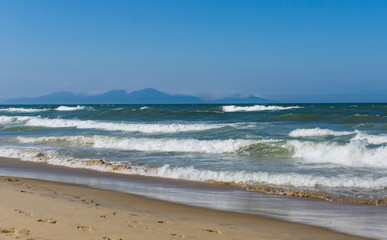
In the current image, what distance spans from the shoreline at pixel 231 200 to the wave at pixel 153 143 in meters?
4.90

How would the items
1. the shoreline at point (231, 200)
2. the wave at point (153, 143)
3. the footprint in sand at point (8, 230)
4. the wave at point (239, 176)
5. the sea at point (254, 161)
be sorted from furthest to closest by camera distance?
the wave at point (153, 143) < the wave at point (239, 176) < the sea at point (254, 161) < the shoreline at point (231, 200) < the footprint in sand at point (8, 230)

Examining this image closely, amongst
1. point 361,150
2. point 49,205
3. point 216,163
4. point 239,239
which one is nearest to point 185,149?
point 216,163

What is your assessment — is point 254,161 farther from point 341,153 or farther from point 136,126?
point 136,126

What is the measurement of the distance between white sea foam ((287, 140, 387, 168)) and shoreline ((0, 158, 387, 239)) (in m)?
4.69

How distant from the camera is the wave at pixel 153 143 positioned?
14219 mm

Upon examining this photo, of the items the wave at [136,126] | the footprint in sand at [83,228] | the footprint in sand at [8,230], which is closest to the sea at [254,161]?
the wave at [136,126]

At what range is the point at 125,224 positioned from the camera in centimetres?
485

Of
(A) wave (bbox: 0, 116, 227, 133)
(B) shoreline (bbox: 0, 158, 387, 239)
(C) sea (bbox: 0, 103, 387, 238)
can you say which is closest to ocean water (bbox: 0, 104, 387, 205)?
(C) sea (bbox: 0, 103, 387, 238)

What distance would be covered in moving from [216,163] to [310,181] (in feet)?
11.7

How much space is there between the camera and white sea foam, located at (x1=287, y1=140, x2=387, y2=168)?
10891mm

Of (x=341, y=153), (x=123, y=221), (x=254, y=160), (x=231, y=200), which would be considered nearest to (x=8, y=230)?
(x=123, y=221)

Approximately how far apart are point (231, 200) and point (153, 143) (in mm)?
9004

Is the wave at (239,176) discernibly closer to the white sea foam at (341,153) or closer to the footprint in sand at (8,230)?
the white sea foam at (341,153)

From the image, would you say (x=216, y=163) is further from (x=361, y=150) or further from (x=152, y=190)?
(x=361, y=150)
